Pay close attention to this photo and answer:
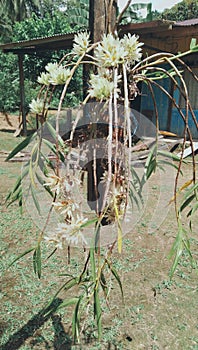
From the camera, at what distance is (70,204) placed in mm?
671

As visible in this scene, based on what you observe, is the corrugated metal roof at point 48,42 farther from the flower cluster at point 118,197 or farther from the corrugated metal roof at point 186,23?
the flower cluster at point 118,197

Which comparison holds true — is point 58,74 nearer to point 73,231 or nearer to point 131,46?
point 131,46

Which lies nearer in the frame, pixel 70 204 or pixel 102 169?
pixel 70 204

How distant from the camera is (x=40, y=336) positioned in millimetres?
1534

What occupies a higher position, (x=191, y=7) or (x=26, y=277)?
(x=191, y=7)

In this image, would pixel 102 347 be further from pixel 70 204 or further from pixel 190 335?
pixel 70 204

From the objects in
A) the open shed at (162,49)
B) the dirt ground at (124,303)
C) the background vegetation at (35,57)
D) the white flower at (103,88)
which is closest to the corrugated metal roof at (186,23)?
the open shed at (162,49)

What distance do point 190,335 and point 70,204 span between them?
4.22 ft

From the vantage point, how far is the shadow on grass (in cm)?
147

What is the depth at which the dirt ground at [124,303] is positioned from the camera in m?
1.51

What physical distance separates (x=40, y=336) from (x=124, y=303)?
512 millimetres

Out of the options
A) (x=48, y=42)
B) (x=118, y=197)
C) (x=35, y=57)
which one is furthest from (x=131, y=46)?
(x=35, y=57)

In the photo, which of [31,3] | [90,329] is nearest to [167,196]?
[90,329]

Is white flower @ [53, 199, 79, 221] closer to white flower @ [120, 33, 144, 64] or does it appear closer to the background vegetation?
white flower @ [120, 33, 144, 64]
